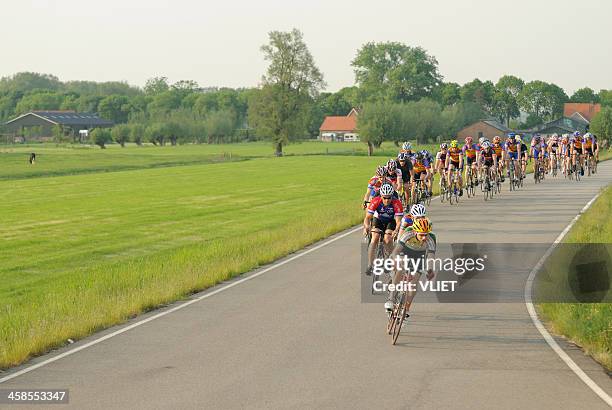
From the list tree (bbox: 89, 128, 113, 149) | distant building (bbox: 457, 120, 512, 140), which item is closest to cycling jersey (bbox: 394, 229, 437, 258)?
tree (bbox: 89, 128, 113, 149)

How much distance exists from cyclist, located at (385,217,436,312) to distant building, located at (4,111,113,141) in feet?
521

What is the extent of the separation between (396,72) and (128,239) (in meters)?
130

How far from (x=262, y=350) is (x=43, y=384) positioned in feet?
8.42

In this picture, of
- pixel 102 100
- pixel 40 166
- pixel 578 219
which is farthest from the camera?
pixel 102 100

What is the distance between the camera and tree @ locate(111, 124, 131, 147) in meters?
143

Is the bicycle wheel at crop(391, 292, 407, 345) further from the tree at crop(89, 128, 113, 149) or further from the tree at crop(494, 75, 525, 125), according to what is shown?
the tree at crop(494, 75, 525, 125)

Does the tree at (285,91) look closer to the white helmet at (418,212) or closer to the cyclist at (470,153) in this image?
the cyclist at (470,153)

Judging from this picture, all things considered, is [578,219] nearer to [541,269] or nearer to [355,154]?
[541,269]

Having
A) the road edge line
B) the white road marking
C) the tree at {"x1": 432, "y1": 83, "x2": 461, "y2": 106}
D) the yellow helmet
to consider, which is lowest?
the white road marking

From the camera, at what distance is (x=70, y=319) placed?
12.8 meters

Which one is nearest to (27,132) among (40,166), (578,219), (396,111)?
(396,111)

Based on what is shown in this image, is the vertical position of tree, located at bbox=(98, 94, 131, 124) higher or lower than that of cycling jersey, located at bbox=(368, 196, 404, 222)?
higher

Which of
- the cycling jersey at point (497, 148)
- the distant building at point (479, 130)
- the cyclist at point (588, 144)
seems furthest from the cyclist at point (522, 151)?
the distant building at point (479, 130)

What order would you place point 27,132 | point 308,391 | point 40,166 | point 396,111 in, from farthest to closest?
point 27,132 → point 396,111 → point 40,166 → point 308,391
